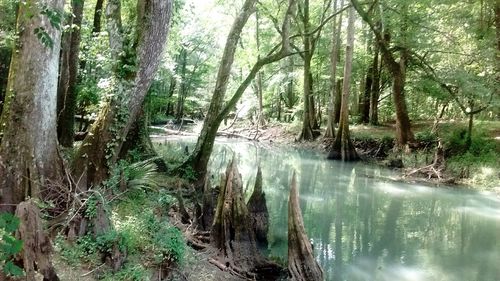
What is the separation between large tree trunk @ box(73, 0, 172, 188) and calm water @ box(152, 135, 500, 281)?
362cm

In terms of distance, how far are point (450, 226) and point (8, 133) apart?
1064 cm

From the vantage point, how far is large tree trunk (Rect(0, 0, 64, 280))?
570 cm

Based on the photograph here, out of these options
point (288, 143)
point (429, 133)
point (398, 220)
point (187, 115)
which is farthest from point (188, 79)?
point (398, 220)

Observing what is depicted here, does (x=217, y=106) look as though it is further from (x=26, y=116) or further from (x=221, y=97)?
(x=26, y=116)

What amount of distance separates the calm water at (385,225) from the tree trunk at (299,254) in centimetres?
121

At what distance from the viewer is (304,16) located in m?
25.7

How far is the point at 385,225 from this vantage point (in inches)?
451

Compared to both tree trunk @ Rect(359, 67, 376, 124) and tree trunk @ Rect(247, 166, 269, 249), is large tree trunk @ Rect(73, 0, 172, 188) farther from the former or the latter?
tree trunk @ Rect(359, 67, 376, 124)

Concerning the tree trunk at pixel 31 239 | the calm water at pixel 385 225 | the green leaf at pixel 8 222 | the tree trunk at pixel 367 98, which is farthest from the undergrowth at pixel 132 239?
the tree trunk at pixel 367 98

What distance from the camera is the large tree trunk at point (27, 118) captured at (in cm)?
570

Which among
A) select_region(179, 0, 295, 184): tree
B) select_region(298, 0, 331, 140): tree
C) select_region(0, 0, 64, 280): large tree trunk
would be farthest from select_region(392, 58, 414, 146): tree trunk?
select_region(0, 0, 64, 280): large tree trunk

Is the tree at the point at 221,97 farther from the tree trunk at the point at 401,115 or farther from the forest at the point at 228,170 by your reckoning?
the tree trunk at the point at 401,115

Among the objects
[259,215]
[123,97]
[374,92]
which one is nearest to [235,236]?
[259,215]

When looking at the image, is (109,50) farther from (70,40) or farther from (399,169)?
(399,169)
